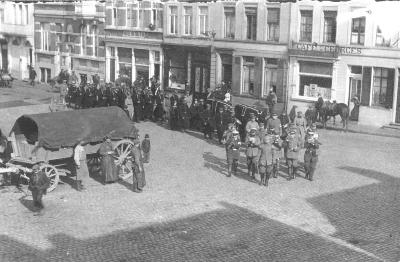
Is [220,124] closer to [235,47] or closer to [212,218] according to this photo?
[212,218]

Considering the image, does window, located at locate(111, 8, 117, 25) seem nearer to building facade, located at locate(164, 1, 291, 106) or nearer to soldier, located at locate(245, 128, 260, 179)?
building facade, located at locate(164, 1, 291, 106)

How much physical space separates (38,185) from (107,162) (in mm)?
3241

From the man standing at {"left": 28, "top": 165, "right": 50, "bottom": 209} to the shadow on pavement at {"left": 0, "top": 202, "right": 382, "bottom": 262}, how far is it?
234 centimetres

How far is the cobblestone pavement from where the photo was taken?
15.2 metres

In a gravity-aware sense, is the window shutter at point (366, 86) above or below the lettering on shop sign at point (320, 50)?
below

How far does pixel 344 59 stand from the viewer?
33.9 metres

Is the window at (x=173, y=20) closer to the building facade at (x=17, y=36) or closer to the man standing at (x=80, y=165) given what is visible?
the building facade at (x=17, y=36)

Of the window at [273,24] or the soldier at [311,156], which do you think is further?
the window at [273,24]

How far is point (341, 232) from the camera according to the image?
16.7 m

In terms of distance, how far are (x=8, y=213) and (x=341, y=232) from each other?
30.1 feet

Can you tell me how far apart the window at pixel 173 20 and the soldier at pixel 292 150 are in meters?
22.7

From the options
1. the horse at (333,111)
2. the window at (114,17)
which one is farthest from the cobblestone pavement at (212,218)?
the window at (114,17)

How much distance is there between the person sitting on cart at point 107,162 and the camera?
21.0 metres

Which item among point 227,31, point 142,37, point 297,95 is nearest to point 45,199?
point 297,95
